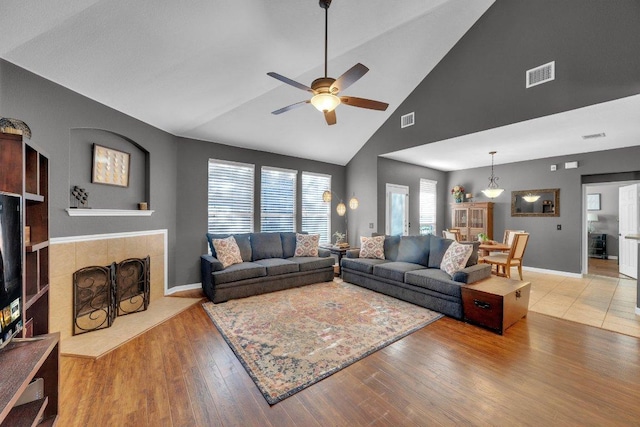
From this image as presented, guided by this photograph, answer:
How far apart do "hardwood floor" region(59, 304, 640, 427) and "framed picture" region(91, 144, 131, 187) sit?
7.11ft

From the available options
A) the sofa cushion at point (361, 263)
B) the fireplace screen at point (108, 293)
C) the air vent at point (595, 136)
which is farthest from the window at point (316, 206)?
the air vent at point (595, 136)

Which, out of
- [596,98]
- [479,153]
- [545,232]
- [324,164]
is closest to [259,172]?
[324,164]

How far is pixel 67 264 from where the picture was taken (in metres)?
2.98

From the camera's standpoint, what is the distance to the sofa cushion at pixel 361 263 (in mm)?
4656

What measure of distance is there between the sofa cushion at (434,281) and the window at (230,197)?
332 cm

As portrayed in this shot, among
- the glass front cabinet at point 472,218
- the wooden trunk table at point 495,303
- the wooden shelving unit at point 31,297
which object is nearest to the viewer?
the wooden shelving unit at point 31,297

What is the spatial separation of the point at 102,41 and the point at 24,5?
51 centimetres

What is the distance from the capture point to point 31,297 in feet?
5.71

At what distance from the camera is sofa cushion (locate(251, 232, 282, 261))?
5027 millimetres

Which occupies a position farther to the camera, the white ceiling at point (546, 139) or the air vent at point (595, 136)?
the air vent at point (595, 136)

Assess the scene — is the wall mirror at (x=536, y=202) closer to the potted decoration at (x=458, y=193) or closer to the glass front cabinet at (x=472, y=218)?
the glass front cabinet at (x=472, y=218)

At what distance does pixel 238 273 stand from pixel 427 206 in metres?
5.53

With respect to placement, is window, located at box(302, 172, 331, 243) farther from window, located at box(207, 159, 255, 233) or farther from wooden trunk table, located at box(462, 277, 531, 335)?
wooden trunk table, located at box(462, 277, 531, 335)

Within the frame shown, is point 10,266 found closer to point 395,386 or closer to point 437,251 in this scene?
point 395,386
